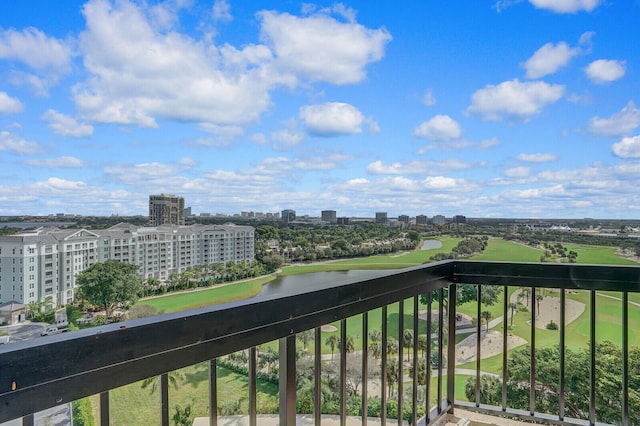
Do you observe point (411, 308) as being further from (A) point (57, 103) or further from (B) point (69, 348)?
(A) point (57, 103)

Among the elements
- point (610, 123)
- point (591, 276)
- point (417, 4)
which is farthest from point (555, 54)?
point (591, 276)

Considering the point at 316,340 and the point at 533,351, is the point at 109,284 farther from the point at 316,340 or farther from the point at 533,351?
the point at 533,351

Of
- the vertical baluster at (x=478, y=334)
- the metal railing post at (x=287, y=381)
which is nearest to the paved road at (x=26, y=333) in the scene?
the metal railing post at (x=287, y=381)

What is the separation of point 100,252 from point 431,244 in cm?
369

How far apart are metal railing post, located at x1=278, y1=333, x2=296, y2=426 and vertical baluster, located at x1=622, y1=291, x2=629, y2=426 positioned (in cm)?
171

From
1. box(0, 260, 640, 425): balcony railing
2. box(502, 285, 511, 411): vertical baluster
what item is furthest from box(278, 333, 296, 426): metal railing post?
box(502, 285, 511, 411): vertical baluster

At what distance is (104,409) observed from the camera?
76cm

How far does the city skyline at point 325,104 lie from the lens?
611 centimetres

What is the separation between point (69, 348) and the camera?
26.3 inches

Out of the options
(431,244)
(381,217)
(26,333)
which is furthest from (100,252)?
(431,244)

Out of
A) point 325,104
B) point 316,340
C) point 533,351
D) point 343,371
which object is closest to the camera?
point 316,340

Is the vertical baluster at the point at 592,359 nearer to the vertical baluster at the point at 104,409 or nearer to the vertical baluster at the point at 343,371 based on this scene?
the vertical baluster at the point at 343,371

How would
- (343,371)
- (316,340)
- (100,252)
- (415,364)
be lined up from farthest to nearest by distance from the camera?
(100,252) < (415,364) < (343,371) < (316,340)

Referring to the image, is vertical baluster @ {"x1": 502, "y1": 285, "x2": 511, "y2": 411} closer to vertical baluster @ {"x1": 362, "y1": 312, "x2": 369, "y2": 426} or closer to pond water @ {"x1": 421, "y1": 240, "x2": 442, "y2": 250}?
vertical baluster @ {"x1": 362, "y1": 312, "x2": 369, "y2": 426}
